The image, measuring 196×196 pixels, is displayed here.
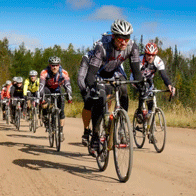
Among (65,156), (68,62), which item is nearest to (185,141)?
(65,156)

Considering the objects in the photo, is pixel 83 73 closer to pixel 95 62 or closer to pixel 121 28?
pixel 95 62

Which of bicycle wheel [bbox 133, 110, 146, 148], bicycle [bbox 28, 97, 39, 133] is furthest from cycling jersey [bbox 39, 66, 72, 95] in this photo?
bicycle [bbox 28, 97, 39, 133]

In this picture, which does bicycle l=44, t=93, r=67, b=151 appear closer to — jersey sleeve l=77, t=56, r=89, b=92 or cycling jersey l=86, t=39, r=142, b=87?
jersey sleeve l=77, t=56, r=89, b=92

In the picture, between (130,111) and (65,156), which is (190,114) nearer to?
(130,111)

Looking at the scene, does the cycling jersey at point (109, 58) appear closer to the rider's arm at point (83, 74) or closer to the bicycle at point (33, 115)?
the rider's arm at point (83, 74)

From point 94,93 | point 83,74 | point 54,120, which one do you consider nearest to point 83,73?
point 83,74

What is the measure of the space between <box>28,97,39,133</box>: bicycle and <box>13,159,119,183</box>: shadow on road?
6.14 metres

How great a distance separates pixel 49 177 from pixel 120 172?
104cm

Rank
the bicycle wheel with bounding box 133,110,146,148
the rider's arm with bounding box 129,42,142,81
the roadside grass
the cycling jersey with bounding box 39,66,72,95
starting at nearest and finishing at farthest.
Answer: the rider's arm with bounding box 129,42,142,81 < the bicycle wheel with bounding box 133,110,146,148 < the cycling jersey with bounding box 39,66,72,95 < the roadside grass

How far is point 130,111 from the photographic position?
62.0 ft

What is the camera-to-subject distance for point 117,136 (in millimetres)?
5520

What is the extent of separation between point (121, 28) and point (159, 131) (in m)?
3.21

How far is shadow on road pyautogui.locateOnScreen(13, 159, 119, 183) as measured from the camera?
5784 mm

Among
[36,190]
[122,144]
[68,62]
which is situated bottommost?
[36,190]
